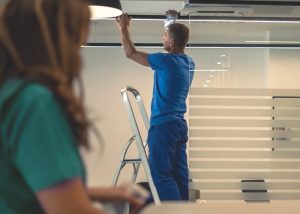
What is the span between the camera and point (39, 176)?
70 cm

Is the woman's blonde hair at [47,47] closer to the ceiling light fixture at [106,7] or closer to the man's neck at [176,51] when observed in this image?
the ceiling light fixture at [106,7]

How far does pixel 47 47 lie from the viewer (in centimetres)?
74

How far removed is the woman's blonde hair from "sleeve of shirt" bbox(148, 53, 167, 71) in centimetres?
284

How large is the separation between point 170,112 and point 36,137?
9.57 feet

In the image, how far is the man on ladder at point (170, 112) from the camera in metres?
3.52

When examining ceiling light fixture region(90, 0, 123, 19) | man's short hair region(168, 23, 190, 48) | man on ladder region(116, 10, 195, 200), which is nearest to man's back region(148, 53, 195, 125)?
man on ladder region(116, 10, 195, 200)

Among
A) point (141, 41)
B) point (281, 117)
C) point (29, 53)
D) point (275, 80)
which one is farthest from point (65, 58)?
point (141, 41)

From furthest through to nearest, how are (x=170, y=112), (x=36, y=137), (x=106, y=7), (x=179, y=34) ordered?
(x=179, y=34) < (x=170, y=112) < (x=106, y=7) < (x=36, y=137)

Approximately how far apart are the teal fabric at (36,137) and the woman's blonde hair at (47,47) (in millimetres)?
21

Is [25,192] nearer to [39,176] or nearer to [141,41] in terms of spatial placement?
[39,176]

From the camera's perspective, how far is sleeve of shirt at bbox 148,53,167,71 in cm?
361

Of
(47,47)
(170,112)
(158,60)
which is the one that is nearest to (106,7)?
(158,60)

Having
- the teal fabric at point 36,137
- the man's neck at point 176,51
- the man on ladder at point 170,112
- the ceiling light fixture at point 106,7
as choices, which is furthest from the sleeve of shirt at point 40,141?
the man's neck at point 176,51

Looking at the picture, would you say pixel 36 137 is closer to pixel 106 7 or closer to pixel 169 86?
pixel 106 7
